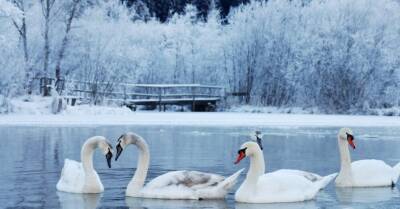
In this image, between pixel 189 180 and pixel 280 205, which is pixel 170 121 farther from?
pixel 280 205

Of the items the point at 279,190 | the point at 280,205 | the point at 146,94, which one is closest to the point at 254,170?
the point at 279,190

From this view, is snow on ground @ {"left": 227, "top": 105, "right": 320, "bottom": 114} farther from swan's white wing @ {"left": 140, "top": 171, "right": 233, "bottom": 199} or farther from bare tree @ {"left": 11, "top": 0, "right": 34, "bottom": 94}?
swan's white wing @ {"left": 140, "top": 171, "right": 233, "bottom": 199}

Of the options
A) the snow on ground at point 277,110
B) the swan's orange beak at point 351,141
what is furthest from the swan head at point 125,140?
the snow on ground at point 277,110

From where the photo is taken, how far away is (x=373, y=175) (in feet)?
35.7

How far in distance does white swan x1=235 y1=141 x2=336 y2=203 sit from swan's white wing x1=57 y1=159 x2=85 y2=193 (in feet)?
6.89

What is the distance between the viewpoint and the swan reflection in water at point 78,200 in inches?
350

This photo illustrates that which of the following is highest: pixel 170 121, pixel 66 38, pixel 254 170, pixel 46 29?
pixel 46 29

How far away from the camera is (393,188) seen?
1080cm

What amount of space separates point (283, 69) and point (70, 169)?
30.1 metres

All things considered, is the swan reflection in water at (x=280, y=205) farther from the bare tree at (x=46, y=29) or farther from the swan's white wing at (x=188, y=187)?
the bare tree at (x=46, y=29)

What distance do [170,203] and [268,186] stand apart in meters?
1.15

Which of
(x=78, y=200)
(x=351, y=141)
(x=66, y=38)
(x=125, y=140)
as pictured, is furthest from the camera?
(x=66, y=38)

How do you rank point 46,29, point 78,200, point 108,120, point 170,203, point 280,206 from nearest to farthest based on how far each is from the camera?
point 280,206 < point 170,203 < point 78,200 < point 108,120 < point 46,29

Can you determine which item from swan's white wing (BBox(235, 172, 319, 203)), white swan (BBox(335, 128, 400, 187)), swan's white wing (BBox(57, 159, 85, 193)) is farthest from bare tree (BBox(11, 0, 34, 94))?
swan's white wing (BBox(235, 172, 319, 203))
